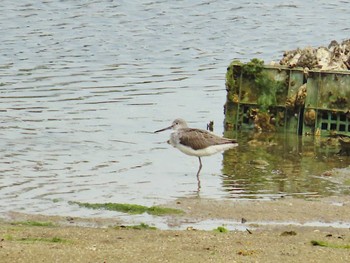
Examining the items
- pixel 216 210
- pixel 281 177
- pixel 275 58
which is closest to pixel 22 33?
pixel 275 58

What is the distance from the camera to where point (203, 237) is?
12375 mm

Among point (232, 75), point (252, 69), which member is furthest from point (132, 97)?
point (252, 69)

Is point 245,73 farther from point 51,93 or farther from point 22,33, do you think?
point 22,33

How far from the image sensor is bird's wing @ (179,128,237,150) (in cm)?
1720

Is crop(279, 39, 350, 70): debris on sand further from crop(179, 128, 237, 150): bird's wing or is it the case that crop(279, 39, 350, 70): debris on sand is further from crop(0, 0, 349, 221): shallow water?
crop(179, 128, 237, 150): bird's wing

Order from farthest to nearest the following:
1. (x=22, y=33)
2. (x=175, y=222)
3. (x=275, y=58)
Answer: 1. (x=22, y=33)
2. (x=275, y=58)
3. (x=175, y=222)

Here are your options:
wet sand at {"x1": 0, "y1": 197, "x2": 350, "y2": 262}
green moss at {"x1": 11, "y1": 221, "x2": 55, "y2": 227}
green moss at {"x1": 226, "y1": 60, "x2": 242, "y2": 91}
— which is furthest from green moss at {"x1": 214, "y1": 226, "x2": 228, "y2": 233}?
green moss at {"x1": 226, "y1": 60, "x2": 242, "y2": 91}

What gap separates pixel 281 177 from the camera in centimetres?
1723

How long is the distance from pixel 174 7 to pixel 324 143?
18.6 metres

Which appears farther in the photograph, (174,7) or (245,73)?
(174,7)

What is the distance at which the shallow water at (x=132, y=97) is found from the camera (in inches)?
644

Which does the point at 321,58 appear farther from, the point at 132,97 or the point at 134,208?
the point at 134,208

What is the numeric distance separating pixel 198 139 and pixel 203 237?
500 cm

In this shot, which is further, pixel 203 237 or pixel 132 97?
pixel 132 97
